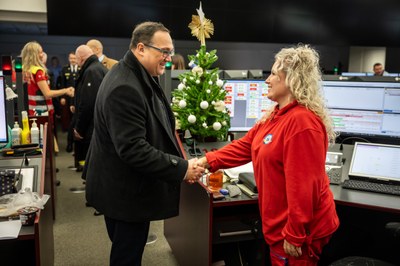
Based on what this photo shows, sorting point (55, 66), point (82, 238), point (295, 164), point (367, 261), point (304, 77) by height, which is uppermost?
point (55, 66)

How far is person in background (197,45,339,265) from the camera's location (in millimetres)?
1521

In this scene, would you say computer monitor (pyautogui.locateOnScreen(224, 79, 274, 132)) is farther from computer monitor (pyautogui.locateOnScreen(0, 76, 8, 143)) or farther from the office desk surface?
computer monitor (pyautogui.locateOnScreen(0, 76, 8, 143))

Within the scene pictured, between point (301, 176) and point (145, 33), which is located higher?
point (145, 33)

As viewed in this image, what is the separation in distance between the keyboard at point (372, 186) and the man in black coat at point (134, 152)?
92cm

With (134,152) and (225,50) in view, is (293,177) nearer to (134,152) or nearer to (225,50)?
(134,152)

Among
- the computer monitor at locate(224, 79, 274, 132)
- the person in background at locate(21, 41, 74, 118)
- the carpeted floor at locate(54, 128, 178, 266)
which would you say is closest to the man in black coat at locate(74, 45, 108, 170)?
the carpeted floor at locate(54, 128, 178, 266)

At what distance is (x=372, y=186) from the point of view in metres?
2.11

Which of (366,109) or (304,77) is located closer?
(304,77)

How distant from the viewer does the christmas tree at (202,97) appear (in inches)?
105

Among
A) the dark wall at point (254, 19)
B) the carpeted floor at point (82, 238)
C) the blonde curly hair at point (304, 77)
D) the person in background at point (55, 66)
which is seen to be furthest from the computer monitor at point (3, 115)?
the person in background at point (55, 66)

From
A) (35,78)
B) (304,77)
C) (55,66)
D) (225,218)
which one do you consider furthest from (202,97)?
(55,66)

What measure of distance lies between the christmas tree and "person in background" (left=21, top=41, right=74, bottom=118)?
7.41 ft

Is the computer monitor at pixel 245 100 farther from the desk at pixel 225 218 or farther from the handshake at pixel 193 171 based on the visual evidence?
the handshake at pixel 193 171

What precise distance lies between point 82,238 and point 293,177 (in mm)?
2157
